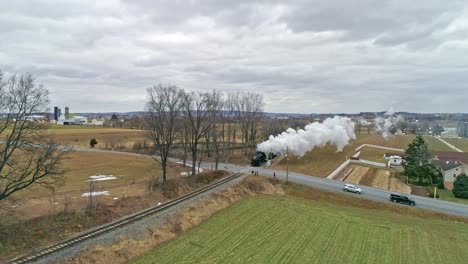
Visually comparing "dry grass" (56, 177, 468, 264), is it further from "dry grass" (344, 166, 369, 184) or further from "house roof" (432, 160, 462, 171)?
"house roof" (432, 160, 462, 171)

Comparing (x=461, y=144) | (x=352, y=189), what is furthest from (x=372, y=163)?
(x=461, y=144)

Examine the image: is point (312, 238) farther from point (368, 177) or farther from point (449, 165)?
point (449, 165)

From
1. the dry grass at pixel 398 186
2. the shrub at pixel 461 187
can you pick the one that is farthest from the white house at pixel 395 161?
the shrub at pixel 461 187

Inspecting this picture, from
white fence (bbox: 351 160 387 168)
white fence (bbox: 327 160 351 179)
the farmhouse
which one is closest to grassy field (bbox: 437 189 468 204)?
the farmhouse

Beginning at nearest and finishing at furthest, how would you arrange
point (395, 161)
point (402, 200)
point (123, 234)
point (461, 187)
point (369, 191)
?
point (123, 234)
point (402, 200)
point (369, 191)
point (461, 187)
point (395, 161)

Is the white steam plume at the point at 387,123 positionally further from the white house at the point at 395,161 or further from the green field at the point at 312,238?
the green field at the point at 312,238

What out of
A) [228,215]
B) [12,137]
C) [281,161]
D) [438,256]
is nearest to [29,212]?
[12,137]

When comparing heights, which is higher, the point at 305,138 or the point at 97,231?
the point at 305,138

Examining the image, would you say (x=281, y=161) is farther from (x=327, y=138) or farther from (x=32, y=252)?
(x=32, y=252)
